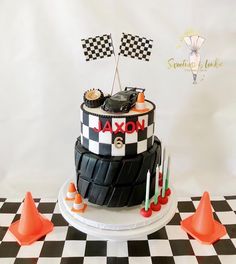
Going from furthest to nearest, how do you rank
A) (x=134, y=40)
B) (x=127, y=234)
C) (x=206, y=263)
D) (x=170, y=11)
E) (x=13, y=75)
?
1. (x=13, y=75)
2. (x=170, y=11)
3. (x=134, y=40)
4. (x=206, y=263)
5. (x=127, y=234)

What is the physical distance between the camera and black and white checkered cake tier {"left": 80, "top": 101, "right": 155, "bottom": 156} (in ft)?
4.17

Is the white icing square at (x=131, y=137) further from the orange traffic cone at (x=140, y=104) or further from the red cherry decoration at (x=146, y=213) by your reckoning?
the red cherry decoration at (x=146, y=213)

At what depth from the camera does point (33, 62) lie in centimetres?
188

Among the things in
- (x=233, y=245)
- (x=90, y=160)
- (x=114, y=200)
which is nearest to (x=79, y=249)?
(x=114, y=200)

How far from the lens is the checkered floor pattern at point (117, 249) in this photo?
140 cm

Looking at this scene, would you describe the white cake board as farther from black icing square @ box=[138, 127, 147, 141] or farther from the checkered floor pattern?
black icing square @ box=[138, 127, 147, 141]

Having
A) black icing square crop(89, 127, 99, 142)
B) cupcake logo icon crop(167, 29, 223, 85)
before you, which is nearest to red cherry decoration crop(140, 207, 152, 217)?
black icing square crop(89, 127, 99, 142)

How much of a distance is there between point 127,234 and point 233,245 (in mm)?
543

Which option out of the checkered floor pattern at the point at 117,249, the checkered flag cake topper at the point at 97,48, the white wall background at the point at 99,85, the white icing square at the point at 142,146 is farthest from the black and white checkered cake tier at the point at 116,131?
the white wall background at the point at 99,85

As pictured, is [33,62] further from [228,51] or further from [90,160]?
Result: [228,51]

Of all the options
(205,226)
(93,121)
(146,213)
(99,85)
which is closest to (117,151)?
(93,121)

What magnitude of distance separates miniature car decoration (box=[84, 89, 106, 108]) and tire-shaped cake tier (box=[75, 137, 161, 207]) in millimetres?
196

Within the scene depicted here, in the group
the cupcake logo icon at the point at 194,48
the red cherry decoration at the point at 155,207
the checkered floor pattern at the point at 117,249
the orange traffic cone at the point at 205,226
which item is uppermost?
the cupcake logo icon at the point at 194,48

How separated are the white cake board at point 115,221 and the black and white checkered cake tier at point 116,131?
0.82 feet
